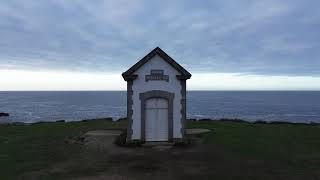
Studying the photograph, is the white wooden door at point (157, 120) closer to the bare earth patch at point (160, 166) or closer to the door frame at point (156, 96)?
the door frame at point (156, 96)

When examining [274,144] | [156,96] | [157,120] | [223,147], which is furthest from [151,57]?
[274,144]

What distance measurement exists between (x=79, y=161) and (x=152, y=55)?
6847mm

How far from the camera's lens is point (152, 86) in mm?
21922

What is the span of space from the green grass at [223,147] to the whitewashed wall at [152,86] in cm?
292

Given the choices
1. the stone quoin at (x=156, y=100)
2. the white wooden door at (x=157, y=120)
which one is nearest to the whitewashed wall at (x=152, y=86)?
the stone quoin at (x=156, y=100)

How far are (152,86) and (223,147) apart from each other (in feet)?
15.1

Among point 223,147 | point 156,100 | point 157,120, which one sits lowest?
point 223,147

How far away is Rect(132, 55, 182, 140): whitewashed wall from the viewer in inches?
861

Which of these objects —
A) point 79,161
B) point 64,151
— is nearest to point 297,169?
point 79,161

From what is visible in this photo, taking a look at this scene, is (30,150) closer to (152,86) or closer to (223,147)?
(152,86)

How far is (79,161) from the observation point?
1756 centimetres

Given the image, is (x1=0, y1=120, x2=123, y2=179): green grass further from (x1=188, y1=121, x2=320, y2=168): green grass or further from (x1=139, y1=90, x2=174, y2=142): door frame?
(x1=188, y1=121, x2=320, y2=168): green grass

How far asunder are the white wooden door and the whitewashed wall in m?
0.46

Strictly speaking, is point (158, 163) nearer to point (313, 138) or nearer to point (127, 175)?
point (127, 175)
